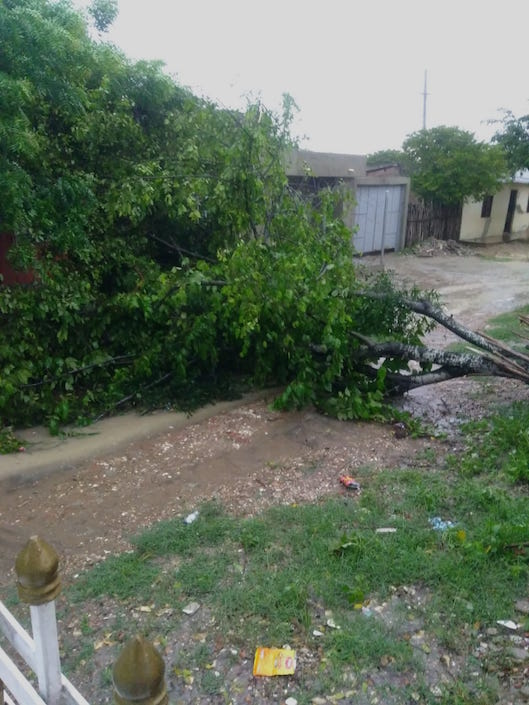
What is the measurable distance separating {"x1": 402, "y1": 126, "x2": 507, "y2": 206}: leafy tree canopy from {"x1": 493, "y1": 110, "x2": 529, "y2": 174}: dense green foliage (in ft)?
12.3

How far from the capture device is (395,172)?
837 inches

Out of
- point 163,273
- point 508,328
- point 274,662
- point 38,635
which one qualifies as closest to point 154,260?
point 163,273

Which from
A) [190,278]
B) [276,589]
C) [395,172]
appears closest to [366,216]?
[395,172]

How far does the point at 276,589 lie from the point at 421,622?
0.70m

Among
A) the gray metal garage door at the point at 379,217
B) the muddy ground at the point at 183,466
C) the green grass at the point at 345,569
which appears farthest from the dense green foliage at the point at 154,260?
the gray metal garage door at the point at 379,217

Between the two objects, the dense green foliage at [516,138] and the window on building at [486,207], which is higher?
the dense green foliage at [516,138]

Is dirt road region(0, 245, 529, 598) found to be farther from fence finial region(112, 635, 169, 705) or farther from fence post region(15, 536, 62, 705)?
fence finial region(112, 635, 169, 705)

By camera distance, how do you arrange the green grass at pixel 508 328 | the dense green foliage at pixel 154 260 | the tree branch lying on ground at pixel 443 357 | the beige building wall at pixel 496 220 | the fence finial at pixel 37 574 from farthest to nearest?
the beige building wall at pixel 496 220, the green grass at pixel 508 328, the tree branch lying on ground at pixel 443 357, the dense green foliage at pixel 154 260, the fence finial at pixel 37 574

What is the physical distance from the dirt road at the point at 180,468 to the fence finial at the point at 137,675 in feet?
7.56

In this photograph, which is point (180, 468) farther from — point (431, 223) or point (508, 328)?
point (431, 223)

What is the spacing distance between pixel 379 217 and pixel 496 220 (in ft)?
29.6

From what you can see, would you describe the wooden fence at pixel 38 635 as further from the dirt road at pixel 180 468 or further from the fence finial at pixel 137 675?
the dirt road at pixel 180 468

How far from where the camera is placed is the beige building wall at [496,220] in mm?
22562

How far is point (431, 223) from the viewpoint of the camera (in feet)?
67.2
